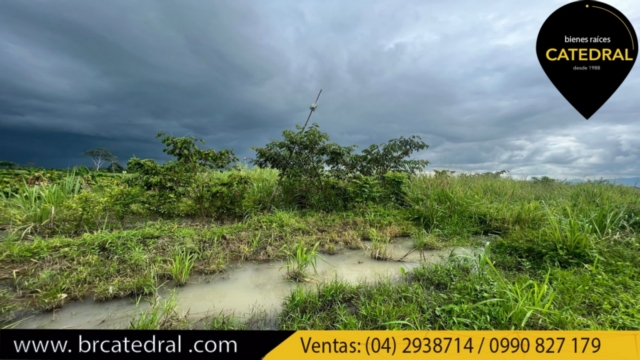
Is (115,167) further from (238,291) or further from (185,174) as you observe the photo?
(238,291)

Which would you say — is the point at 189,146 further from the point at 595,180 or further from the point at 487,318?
the point at 595,180

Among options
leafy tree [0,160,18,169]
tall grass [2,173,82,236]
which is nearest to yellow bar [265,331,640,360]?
tall grass [2,173,82,236]

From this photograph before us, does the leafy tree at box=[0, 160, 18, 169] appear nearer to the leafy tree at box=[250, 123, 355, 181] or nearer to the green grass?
the leafy tree at box=[250, 123, 355, 181]

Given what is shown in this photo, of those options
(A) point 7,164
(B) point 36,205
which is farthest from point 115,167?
(B) point 36,205

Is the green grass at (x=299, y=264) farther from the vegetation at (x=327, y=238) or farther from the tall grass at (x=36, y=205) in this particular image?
the tall grass at (x=36, y=205)

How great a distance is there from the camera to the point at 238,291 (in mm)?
2189

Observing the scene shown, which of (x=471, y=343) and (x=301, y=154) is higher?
(x=301, y=154)

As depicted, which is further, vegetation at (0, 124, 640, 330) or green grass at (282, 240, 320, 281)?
green grass at (282, 240, 320, 281)

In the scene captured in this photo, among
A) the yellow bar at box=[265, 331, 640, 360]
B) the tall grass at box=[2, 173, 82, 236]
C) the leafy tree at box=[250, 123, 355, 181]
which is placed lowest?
the yellow bar at box=[265, 331, 640, 360]

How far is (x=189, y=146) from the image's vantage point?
3797 mm

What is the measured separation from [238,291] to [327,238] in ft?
4.23

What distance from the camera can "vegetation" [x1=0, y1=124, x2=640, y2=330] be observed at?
180cm

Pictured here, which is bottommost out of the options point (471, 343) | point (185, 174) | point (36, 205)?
point (471, 343)

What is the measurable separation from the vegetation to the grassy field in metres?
0.01
